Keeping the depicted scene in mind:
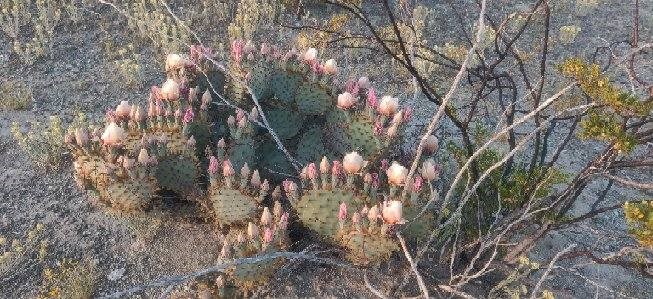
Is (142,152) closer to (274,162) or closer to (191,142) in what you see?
(191,142)

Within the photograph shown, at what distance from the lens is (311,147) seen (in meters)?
3.36

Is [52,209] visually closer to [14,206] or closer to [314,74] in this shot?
[14,206]

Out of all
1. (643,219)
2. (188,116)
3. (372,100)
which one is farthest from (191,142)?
(643,219)

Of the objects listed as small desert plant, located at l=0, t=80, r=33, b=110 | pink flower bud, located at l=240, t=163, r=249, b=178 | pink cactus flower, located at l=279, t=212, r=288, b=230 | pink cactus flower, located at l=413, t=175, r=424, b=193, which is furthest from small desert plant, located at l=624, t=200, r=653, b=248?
small desert plant, located at l=0, t=80, r=33, b=110

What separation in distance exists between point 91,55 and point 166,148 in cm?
282

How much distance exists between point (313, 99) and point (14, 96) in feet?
8.56

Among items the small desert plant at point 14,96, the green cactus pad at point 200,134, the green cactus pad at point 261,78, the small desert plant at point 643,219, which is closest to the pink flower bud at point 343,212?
the green cactus pad at point 200,134

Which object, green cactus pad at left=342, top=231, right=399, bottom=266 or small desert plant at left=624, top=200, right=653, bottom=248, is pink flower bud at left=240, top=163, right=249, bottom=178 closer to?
green cactus pad at left=342, top=231, right=399, bottom=266

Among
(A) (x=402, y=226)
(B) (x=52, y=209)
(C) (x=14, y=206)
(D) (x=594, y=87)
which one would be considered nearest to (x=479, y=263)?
(A) (x=402, y=226)

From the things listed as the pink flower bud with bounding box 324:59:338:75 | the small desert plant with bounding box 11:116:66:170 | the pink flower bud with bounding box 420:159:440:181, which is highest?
the pink flower bud with bounding box 324:59:338:75

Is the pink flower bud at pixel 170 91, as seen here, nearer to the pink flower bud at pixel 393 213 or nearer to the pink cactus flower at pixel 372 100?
the pink cactus flower at pixel 372 100

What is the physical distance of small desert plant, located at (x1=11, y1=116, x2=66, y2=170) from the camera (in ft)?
12.6

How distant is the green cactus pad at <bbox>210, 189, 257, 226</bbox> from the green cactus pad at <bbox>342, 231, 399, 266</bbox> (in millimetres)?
495

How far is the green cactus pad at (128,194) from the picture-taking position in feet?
9.09
